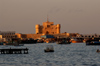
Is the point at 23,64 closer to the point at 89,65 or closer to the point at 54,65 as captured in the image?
the point at 54,65

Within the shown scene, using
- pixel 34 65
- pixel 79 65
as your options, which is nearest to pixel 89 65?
pixel 79 65

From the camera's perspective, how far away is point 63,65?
58.7 m

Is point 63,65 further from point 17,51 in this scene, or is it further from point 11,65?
point 17,51

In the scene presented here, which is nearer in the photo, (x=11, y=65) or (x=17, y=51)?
(x=11, y=65)

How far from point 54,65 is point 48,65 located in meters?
1.13

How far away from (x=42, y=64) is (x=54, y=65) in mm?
2717

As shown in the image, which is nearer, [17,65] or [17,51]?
[17,65]

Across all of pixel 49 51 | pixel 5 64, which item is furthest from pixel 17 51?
pixel 5 64

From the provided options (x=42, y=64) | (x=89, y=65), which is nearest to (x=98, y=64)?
(x=89, y=65)

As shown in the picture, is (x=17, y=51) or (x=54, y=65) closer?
(x=54, y=65)

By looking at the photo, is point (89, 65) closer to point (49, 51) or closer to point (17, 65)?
point (17, 65)

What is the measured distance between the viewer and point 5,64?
6038 centimetres

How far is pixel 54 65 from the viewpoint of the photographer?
5862 cm

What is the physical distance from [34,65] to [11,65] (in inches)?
172
